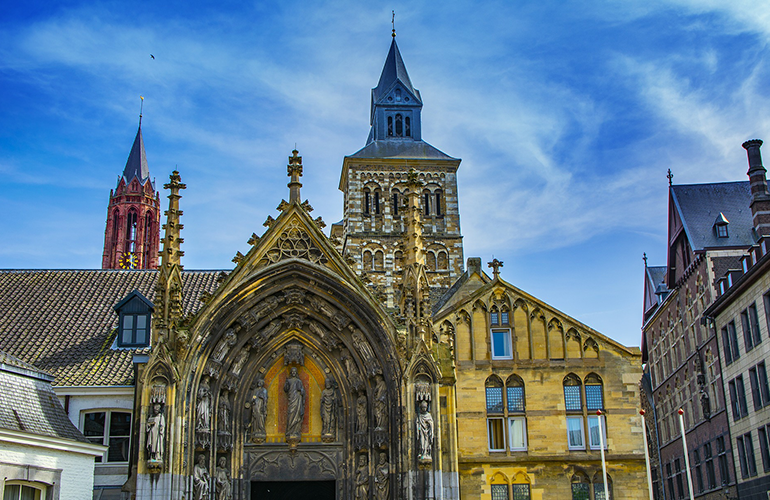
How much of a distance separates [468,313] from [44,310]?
50.2 ft

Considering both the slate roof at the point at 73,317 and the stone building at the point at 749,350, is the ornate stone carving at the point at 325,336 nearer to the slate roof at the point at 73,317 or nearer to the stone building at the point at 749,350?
the slate roof at the point at 73,317

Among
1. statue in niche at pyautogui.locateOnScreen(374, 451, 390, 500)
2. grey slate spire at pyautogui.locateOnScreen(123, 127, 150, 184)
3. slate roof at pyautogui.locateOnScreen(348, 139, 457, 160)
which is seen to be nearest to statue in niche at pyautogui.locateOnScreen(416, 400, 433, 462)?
statue in niche at pyautogui.locateOnScreen(374, 451, 390, 500)

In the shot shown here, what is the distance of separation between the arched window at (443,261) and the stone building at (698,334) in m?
15.3

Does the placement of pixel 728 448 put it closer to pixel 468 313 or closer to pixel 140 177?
pixel 468 313

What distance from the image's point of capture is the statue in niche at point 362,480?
2372cm

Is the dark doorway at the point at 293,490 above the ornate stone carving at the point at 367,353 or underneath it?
underneath

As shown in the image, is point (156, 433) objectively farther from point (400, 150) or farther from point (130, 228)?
point (130, 228)

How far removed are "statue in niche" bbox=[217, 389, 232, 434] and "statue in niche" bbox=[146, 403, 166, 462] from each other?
2.16 metres

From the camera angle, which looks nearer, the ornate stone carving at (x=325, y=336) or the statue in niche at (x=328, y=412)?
the statue in niche at (x=328, y=412)

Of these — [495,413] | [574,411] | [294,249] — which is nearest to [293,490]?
[294,249]

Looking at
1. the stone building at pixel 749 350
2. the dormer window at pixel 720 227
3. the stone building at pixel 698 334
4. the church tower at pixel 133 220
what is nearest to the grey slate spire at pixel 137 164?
the church tower at pixel 133 220

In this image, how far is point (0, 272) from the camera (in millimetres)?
32375

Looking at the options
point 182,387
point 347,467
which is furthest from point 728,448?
point 182,387

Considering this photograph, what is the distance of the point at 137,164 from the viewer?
97875 mm
